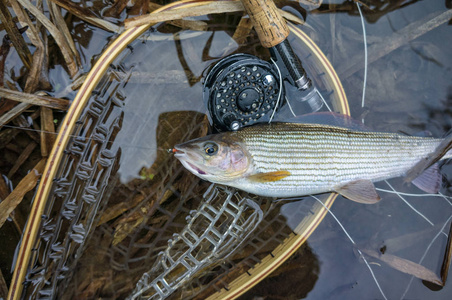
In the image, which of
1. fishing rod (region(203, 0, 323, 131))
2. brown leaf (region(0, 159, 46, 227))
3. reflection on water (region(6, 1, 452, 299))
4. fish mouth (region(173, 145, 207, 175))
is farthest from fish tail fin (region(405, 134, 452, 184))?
brown leaf (region(0, 159, 46, 227))

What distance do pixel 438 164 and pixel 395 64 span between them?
1.00 m

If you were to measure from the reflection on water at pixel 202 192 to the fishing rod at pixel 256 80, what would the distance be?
245 millimetres

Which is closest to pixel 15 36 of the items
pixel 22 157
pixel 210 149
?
pixel 22 157

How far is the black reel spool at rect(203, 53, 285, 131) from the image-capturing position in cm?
216

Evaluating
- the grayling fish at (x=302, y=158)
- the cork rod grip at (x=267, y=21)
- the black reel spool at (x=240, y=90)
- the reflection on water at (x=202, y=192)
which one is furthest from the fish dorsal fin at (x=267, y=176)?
the cork rod grip at (x=267, y=21)

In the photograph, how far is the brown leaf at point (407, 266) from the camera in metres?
2.84

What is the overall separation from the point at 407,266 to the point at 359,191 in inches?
43.4

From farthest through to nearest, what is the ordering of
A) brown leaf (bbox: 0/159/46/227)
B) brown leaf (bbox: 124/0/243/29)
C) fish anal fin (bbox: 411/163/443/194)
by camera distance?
fish anal fin (bbox: 411/163/443/194) → brown leaf (bbox: 0/159/46/227) → brown leaf (bbox: 124/0/243/29)

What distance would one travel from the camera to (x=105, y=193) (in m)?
2.25

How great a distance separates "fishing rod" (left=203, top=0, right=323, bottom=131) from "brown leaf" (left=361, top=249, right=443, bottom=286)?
1.68m

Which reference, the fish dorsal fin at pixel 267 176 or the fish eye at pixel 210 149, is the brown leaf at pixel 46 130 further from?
the fish dorsal fin at pixel 267 176

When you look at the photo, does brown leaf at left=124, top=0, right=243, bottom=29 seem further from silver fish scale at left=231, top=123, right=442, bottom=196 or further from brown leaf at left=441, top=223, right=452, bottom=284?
brown leaf at left=441, top=223, right=452, bottom=284

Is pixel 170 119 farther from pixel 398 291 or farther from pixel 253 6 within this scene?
pixel 398 291

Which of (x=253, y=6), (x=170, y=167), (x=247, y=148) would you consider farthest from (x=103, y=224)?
(x=253, y=6)
